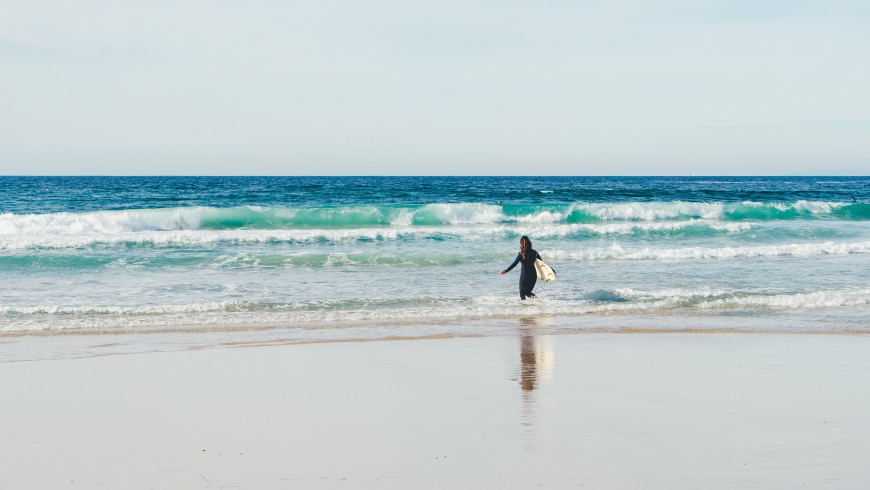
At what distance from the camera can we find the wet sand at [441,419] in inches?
199

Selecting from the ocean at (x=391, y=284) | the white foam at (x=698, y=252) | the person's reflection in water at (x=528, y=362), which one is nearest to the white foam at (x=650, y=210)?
the ocean at (x=391, y=284)

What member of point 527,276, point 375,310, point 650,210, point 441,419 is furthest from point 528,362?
point 650,210

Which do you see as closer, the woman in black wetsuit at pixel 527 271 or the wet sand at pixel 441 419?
the wet sand at pixel 441 419

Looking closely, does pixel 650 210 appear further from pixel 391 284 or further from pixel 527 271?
pixel 527 271

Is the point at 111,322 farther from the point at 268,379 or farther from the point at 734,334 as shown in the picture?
the point at 734,334

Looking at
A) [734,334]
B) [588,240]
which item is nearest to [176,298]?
[734,334]

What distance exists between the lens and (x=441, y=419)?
20.6 ft

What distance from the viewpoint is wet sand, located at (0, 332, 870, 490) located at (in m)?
Answer: 5.05

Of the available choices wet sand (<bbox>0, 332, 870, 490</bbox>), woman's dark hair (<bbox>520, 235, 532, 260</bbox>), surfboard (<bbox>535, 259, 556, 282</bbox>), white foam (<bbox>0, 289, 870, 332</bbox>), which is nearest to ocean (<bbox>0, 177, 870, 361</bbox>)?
white foam (<bbox>0, 289, 870, 332</bbox>)

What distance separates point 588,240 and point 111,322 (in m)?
16.2

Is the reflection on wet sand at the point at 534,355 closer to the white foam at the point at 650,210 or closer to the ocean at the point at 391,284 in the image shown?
the ocean at the point at 391,284

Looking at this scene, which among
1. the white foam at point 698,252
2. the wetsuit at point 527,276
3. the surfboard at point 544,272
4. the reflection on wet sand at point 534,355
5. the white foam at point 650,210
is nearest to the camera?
the reflection on wet sand at point 534,355

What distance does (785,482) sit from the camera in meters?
4.87

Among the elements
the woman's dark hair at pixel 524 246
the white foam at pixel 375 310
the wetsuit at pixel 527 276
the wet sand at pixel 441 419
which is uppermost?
the woman's dark hair at pixel 524 246
